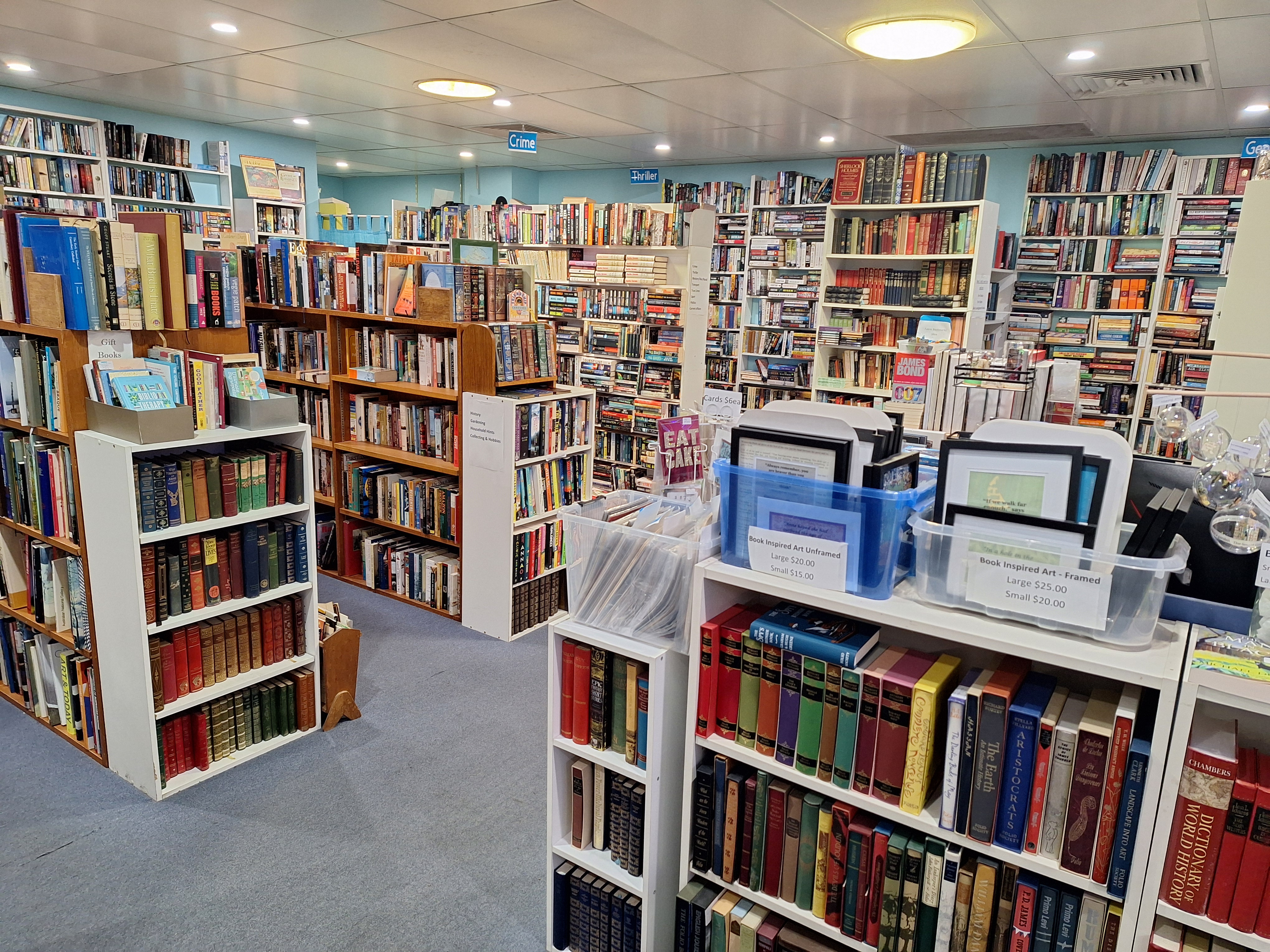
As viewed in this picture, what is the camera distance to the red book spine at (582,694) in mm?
1796

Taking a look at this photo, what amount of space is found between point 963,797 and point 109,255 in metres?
2.84

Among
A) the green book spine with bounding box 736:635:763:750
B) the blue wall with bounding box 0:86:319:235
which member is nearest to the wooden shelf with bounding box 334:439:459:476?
the green book spine with bounding box 736:635:763:750

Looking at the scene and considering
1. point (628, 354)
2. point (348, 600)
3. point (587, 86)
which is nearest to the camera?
point (348, 600)

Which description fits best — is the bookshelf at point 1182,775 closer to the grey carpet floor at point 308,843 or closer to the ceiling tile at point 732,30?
the grey carpet floor at point 308,843

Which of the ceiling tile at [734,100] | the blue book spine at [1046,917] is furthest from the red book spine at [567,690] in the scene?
the ceiling tile at [734,100]

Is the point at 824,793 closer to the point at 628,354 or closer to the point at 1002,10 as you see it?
the point at 1002,10

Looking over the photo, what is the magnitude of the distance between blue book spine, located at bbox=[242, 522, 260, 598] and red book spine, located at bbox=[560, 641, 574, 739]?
58.3 inches

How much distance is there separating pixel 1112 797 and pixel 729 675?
681 millimetres

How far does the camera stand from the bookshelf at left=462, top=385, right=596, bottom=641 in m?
3.76

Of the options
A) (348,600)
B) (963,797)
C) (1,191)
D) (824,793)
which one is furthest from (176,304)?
(963,797)

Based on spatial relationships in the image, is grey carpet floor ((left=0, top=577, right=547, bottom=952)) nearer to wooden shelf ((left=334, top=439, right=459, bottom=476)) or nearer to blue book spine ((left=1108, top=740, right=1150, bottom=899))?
wooden shelf ((left=334, top=439, right=459, bottom=476))

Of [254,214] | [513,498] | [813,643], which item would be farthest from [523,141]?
[813,643]

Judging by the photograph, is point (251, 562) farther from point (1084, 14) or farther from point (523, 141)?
point (523, 141)

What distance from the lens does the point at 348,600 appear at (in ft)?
14.3
